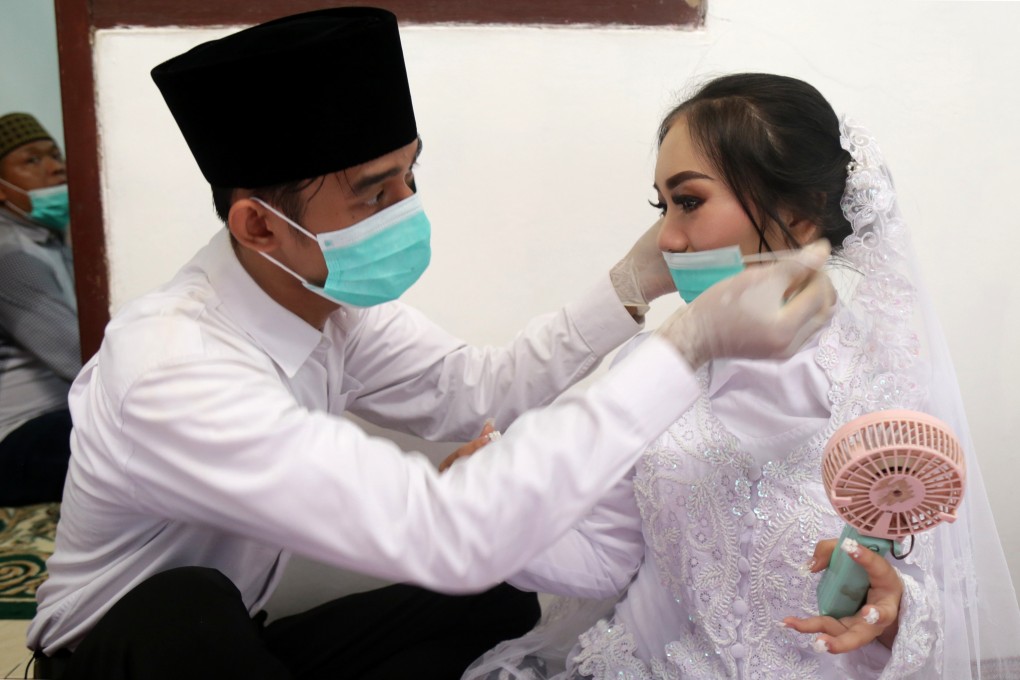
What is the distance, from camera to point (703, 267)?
4.27 ft

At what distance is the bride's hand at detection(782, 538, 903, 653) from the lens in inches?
40.9

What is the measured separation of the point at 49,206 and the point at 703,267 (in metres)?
1.41

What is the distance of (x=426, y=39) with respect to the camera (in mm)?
1764

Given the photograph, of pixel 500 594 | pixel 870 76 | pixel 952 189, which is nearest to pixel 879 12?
pixel 870 76

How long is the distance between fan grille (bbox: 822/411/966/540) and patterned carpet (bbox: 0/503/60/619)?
1738 mm

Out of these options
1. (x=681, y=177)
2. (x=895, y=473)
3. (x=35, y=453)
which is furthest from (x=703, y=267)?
(x=35, y=453)

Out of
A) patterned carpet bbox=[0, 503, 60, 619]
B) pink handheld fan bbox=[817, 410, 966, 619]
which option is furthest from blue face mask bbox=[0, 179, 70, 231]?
pink handheld fan bbox=[817, 410, 966, 619]

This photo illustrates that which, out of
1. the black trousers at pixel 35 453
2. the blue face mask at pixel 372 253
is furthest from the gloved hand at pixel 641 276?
the black trousers at pixel 35 453

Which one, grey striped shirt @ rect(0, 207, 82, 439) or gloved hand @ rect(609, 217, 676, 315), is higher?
gloved hand @ rect(609, 217, 676, 315)

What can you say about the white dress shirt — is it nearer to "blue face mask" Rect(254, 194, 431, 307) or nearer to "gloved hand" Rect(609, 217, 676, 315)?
"blue face mask" Rect(254, 194, 431, 307)

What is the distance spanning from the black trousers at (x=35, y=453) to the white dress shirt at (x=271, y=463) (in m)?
0.65

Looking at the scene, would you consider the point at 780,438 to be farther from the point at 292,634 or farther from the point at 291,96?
the point at 292,634

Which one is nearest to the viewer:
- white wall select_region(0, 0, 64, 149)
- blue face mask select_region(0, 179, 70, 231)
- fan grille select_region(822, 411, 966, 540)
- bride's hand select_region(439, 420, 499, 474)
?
fan grille select_region(822, 411, 966, 540)

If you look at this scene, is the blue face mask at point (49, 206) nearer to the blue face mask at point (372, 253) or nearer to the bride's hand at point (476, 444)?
the blue face mask at point (372, 253)
